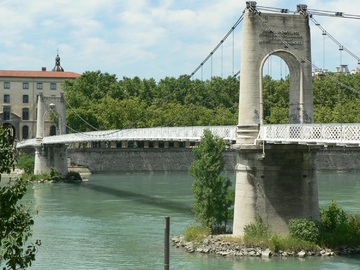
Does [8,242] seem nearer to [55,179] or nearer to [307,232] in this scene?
[307,232]

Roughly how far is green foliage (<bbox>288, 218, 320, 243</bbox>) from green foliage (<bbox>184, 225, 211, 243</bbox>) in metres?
2.70

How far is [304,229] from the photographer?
958 inches

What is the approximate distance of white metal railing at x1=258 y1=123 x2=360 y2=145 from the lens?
20.5 m

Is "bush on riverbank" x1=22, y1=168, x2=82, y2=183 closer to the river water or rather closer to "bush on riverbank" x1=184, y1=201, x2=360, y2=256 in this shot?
the river water

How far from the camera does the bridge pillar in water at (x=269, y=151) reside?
25031 millimetres

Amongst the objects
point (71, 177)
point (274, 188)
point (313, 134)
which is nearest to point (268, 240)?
point (274, 188)

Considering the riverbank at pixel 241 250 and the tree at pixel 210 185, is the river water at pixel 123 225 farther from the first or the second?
the tree at pixel 210 185

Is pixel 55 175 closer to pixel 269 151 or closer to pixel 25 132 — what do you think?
pixel 25 132

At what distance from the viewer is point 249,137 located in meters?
25.4

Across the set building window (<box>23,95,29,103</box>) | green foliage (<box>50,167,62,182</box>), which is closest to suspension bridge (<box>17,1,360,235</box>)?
green foliage (<box>50,167,62,182</box>)

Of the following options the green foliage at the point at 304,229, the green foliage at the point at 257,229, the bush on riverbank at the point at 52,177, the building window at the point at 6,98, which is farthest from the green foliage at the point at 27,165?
the green foliage at the point at 304,229

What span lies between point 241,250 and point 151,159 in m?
48.7

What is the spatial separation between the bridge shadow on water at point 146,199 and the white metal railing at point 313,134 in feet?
35.0

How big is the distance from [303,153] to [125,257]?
253 inches
